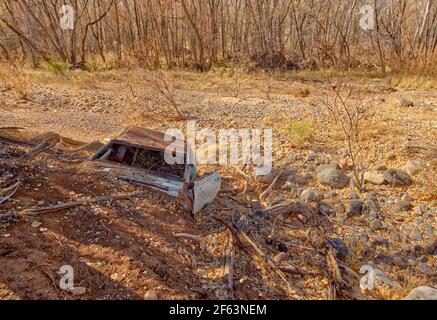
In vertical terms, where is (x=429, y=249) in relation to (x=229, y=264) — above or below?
below

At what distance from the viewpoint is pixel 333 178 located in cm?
517

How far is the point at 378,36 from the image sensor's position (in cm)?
1264

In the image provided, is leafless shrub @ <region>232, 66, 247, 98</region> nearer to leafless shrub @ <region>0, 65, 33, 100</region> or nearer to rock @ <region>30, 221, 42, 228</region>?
leafless shrub @ <region>0, 65, 33, 100</region>

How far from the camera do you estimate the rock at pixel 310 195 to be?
4809mm

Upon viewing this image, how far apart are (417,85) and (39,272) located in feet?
36.8

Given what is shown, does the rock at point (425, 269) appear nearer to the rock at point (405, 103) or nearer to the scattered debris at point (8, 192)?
the scattered debris at point (8, 192)

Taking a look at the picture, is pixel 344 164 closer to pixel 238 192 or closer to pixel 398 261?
pixel 238 192

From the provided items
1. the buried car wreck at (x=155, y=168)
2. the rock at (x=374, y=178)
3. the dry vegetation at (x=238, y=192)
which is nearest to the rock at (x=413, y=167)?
the dry vegetation at (x=238, y=192)

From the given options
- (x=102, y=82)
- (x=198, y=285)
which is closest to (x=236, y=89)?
(x=102, y=82)

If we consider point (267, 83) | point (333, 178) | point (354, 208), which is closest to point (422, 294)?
point (354, 208)

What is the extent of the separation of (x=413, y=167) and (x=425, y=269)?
2069 mm

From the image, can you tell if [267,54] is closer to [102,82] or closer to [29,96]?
[102,82]

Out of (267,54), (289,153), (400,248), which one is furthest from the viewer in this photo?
(267,54)

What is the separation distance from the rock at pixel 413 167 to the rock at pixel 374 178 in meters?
0.47
